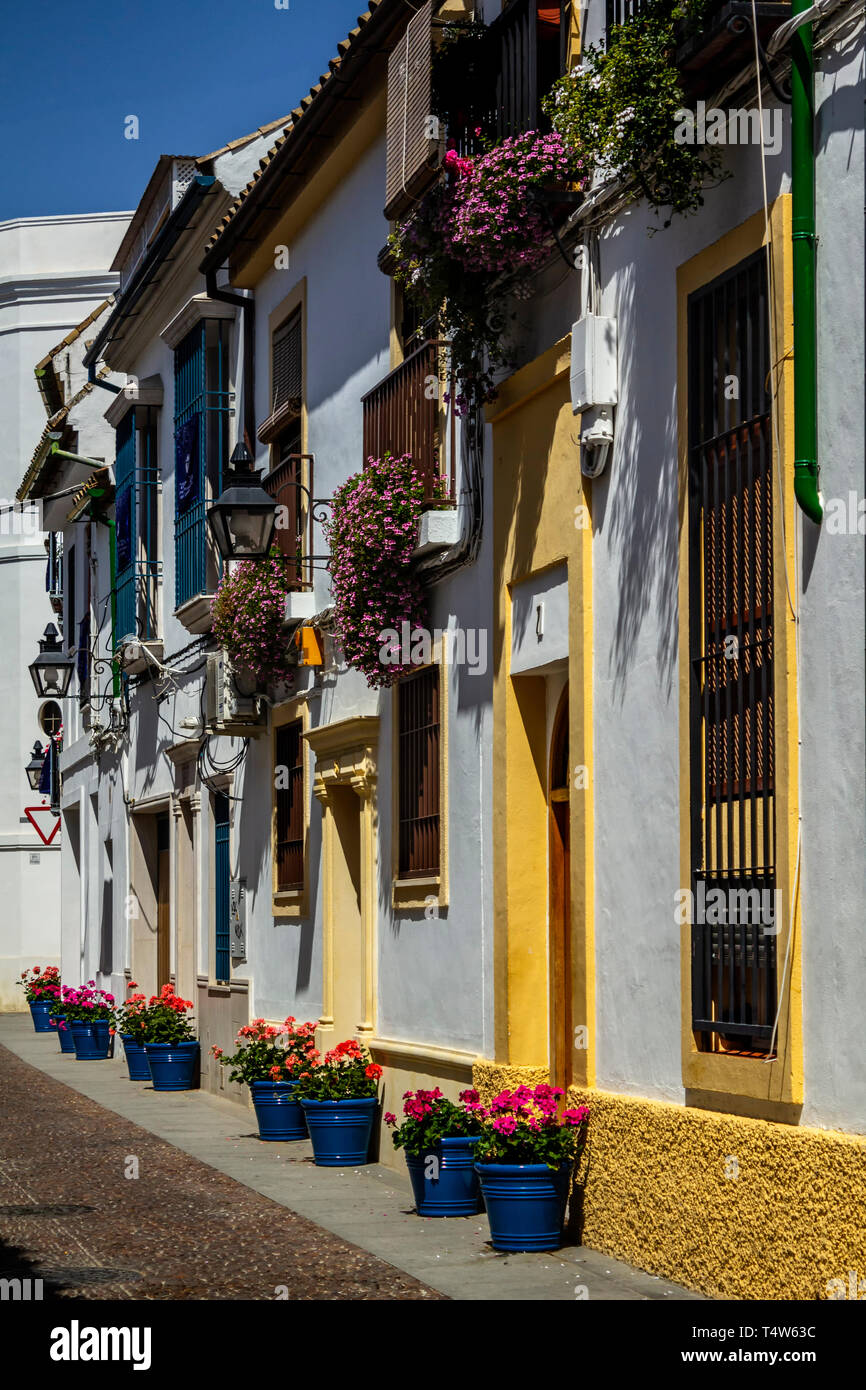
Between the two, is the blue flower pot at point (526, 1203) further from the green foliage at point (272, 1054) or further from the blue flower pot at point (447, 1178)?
the green foliage at point (272, 1054)

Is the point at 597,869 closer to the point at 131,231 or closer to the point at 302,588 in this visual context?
the point at 302,588

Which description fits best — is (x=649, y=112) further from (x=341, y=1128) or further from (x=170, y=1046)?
(x=170, y=1046)

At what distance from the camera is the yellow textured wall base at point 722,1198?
256 inches

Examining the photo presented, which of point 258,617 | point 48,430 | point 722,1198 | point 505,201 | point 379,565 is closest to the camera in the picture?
point 722,1198

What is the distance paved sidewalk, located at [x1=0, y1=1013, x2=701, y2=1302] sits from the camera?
26.5 feet

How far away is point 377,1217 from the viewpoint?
10336mm

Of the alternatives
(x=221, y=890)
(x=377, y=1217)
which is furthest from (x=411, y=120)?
(x=221, y=890)

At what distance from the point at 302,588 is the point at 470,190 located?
5.52m

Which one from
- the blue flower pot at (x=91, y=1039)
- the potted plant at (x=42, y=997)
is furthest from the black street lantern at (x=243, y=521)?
the potted plant at (x=42, y=997)

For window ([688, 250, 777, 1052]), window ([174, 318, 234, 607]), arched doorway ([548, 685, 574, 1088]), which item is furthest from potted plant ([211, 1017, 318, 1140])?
window ([688, 250, 777, 1052])

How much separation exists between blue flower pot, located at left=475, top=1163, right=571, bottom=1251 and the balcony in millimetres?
4303

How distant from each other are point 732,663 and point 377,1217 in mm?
4299

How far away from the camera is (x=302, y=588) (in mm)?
A: 14617

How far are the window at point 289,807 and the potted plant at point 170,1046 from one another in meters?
3.55
